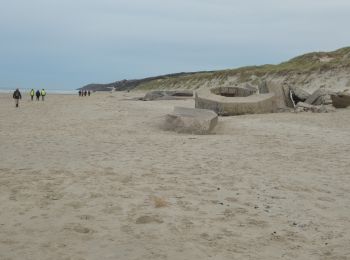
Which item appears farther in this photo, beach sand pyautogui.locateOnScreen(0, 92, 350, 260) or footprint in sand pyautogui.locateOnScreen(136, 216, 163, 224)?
footprint in sand pyautogui.locateOnScreen(136, 216, 163, 224)

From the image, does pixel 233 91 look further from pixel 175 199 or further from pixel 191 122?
pixel 175 199

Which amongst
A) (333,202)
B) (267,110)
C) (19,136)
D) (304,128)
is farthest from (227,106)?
(333,202)

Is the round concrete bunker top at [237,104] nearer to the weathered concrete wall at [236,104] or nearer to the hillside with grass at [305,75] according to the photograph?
the weathered concrete wall at [236,104]

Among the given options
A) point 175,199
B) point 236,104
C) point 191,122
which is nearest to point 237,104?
point 236,104

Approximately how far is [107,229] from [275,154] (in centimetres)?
524

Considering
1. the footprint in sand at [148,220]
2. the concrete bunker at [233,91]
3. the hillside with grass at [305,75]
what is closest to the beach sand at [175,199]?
the footprint in sand at [148,220]

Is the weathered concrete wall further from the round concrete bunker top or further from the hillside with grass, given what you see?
the hillside with grass

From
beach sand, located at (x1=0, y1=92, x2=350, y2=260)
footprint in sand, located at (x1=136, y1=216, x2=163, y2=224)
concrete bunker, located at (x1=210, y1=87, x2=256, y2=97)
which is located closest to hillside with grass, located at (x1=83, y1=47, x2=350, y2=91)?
concrete bunker, located at (x1=210, y1=87, x2=256, y2=97)

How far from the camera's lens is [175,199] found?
5.73 m

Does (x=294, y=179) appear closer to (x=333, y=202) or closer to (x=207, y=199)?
(x=333, y=202)

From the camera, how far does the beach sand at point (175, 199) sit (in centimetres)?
423

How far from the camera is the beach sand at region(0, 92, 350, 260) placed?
4.23 m

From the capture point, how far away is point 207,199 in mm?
5777

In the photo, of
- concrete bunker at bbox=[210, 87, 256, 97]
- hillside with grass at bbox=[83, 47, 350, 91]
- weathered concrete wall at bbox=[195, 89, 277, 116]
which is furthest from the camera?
hillside with grass at bbox=[83, 47, 350, 91]
